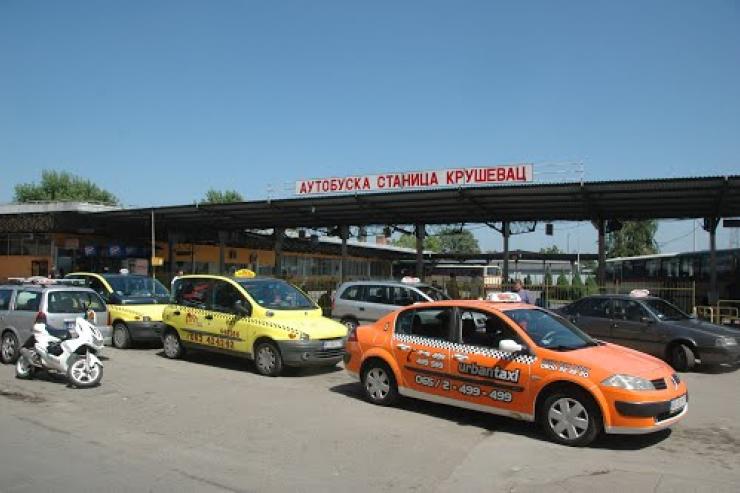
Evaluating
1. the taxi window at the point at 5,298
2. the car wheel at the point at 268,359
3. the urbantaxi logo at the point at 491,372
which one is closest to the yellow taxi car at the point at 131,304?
the taxi window at the point at 5,298

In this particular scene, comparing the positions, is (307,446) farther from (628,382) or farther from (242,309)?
(242,309)

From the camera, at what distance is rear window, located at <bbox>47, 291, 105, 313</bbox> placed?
12.2m

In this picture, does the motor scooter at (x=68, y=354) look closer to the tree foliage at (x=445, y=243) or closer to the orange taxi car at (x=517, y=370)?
the orange taxi car at (x=517, y=370)

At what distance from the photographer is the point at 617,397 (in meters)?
6.91

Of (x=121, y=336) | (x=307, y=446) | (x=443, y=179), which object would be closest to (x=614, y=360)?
(x=307, y=446)

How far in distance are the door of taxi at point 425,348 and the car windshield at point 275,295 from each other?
3.82 m

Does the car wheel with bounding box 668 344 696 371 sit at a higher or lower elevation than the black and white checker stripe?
lower

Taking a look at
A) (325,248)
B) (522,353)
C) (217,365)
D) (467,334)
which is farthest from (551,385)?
(325,248)

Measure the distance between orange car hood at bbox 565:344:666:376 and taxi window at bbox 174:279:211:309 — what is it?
7733 mm

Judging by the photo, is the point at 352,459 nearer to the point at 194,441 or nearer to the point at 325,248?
the point at 194,441

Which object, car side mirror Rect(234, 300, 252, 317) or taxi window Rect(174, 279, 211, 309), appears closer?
car side mirror Rect(234, 300, 252, 317)

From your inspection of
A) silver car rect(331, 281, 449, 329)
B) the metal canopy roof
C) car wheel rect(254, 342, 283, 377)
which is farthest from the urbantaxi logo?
the metal canopy roof

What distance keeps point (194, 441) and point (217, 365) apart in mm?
5915

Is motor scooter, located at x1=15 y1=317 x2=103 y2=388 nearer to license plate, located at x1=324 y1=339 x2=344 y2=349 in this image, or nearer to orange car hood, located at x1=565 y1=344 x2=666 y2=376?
license plate, located at x1=324 y1=339 x2=344 y2=349
